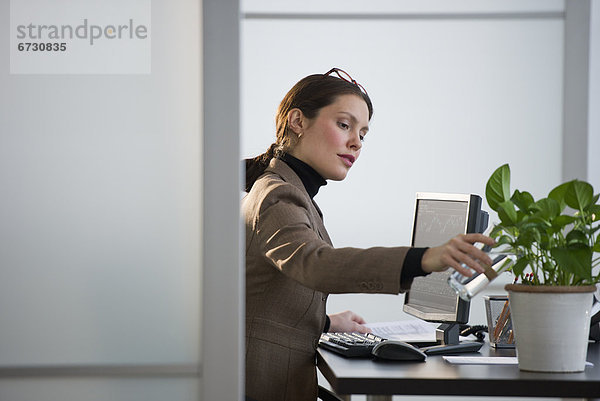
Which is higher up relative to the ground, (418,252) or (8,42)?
(8,42)

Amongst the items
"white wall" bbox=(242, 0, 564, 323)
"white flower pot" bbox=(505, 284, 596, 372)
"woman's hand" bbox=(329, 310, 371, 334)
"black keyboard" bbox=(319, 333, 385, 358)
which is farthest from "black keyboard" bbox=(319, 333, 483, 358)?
"white wall" bbox=(242, 0, 564, 323)

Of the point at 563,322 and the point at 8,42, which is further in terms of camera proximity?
the point at 563,322

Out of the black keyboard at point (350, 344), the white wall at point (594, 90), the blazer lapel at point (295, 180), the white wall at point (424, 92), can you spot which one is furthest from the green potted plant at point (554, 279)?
the white wall at point (594, 90)

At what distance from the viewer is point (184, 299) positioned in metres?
1.18

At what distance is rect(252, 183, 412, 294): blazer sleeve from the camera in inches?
59.4

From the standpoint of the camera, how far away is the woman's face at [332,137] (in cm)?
218

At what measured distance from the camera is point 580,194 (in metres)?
1.44

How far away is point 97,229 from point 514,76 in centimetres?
320

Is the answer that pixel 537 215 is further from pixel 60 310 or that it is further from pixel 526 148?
pixel 526 148

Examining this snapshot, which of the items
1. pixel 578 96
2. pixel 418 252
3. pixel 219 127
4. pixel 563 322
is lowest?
pixel 563 322

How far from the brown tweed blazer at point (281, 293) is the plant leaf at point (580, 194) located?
0.53m

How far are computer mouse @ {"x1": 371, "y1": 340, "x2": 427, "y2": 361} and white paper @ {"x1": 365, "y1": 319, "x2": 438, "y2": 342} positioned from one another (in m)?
0.39

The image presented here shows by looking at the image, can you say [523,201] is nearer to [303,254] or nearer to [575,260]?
[575,260]

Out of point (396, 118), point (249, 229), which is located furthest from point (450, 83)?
point (249, 229)
